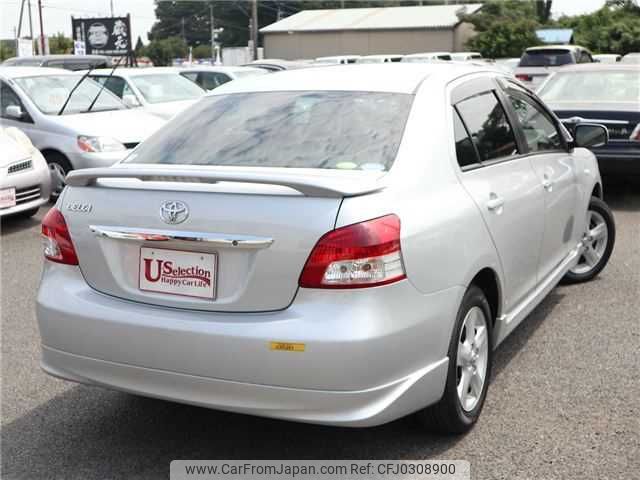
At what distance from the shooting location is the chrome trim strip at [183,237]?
3051 millimetres

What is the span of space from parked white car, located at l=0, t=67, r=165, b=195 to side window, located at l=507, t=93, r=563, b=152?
5.84 m

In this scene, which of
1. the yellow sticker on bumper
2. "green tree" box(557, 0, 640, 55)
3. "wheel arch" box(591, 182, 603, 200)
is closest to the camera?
the yellow sticker on bumper

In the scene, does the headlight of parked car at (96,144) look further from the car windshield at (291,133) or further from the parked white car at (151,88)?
the car windshield at (291,133)

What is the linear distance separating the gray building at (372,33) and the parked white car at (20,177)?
48283 mm

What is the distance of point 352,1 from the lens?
97875 millimetres

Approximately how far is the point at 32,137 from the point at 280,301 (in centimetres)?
795

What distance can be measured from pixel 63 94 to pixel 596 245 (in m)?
7.27

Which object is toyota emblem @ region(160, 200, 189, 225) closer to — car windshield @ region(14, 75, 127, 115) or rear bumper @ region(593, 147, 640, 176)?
rear bumper @ region(593, 147, 640, 176)

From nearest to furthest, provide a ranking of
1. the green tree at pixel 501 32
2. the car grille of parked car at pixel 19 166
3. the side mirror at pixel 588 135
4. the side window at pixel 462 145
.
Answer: the side window at pixel 462 145 < the side mirror at pixel 588 135 < the car grille of parked car at pixel 19 166 < the green tree at pixel 501 32

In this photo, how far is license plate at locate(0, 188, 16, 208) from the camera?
8.32 metres

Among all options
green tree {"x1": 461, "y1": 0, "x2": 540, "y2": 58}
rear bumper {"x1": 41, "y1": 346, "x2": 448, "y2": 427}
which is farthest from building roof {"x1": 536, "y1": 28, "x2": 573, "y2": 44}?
rear bumper {"x1": 41, "y1": 346, "x2": 448, "y2": 427}

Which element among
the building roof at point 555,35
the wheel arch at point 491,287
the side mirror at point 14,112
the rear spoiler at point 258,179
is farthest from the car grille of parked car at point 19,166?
the building roof at point 555,35

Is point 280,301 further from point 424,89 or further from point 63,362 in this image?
point 424,89

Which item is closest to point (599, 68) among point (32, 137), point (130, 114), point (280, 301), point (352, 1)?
point (130, 114)
